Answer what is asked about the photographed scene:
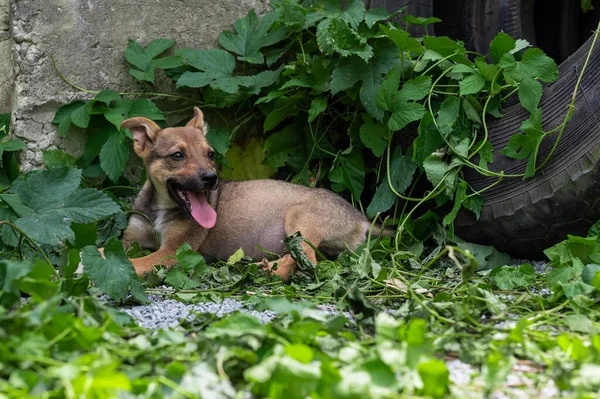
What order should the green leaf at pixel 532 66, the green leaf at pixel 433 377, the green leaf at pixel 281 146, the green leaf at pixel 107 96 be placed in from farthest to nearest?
the green leaf at pixel 281 146 < the green leaf at pixel 107 96 < the green leaf at pixel 532 66 < the green leaf at pixel 433 377

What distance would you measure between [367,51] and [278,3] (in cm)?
101

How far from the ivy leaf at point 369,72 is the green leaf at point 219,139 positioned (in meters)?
1.01

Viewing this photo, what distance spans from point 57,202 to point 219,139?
2.07 metres

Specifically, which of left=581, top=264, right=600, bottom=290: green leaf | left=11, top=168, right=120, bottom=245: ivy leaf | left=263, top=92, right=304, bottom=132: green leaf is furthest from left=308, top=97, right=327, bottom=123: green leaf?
left=581, top=264, right=600, bottom=290: green leaf

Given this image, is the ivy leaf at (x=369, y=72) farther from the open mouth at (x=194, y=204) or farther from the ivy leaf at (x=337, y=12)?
the open mouth at (x=194, y=204)

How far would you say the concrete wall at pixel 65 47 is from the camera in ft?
17.5

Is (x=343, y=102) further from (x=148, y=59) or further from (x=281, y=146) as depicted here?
(x=148, y=59)

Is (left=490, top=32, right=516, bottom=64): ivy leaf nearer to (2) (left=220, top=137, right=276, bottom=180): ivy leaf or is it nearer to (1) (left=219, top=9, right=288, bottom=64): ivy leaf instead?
(1) (left=219, top=9, right=288, bottom=64): ivy leaf

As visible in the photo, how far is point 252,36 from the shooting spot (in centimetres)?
570

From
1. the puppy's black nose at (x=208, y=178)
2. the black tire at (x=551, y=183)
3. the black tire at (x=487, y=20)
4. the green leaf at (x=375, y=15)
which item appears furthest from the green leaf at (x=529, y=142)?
the puppy's black nose at (x=208, y=178)

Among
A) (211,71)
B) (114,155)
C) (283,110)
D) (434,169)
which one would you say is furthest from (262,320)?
(211,71)

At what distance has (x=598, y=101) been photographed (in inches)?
175

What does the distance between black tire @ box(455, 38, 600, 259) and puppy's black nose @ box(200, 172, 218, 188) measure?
1.70 metres

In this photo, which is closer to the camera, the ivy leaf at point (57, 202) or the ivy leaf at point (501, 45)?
the ivy leaf at point (57, 202)
